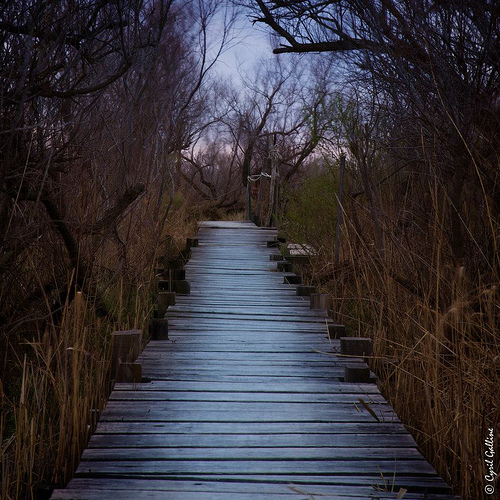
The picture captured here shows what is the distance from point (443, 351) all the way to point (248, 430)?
4.42 feet

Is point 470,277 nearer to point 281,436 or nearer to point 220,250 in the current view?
point 281,436

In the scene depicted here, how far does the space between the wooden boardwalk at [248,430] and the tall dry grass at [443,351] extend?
0.17 meters

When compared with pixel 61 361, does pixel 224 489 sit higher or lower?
lower

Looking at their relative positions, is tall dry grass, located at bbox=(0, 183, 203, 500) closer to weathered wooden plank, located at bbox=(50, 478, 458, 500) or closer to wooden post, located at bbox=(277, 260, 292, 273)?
weathered wooden plank, located at bbox=(50, 478, 458, 500)

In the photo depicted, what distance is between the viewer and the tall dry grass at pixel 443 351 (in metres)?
2.70

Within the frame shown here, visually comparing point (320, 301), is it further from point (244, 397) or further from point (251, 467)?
point (251, 467)

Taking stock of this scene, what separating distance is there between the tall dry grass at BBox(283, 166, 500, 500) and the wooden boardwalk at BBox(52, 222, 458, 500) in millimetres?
169

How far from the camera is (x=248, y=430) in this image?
10.1 ft

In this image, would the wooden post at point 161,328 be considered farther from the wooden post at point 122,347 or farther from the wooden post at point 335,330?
the wooden post at point 335,330

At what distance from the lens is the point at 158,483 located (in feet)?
8.40

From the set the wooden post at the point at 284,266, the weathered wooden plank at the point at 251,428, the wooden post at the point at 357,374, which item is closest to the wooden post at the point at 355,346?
the wooden post at the point at 357,374

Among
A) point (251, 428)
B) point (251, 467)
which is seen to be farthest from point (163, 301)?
point (251, 467)

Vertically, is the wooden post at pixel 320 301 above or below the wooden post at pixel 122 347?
above

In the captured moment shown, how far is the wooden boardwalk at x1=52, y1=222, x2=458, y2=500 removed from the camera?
2.57 meters
